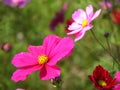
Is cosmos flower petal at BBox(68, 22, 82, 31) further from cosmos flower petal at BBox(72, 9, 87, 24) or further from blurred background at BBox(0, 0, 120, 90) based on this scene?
blurred background at BBox(0, 0, 120, 90)

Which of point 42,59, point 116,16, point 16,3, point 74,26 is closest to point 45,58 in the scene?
point 42,59

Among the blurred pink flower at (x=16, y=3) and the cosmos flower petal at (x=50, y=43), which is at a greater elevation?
the blurred pink flower at (x=16, y=3)

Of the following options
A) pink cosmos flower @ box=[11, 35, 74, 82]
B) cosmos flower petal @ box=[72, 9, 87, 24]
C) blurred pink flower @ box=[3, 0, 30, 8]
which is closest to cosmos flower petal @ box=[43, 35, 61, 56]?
pink cosmos flower @ box=[11, 35, 74, 82]

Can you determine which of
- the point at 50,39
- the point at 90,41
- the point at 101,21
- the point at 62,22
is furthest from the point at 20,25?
the point at 50,39

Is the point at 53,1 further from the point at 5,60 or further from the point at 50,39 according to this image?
the point at 50,39

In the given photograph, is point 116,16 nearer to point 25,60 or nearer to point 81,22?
point 81,22

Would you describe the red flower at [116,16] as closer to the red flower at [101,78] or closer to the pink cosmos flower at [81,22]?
the pink cosmos flower at [81,22]

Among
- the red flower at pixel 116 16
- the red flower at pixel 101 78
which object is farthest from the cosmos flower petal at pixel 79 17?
the red flower at pixel 116 16
